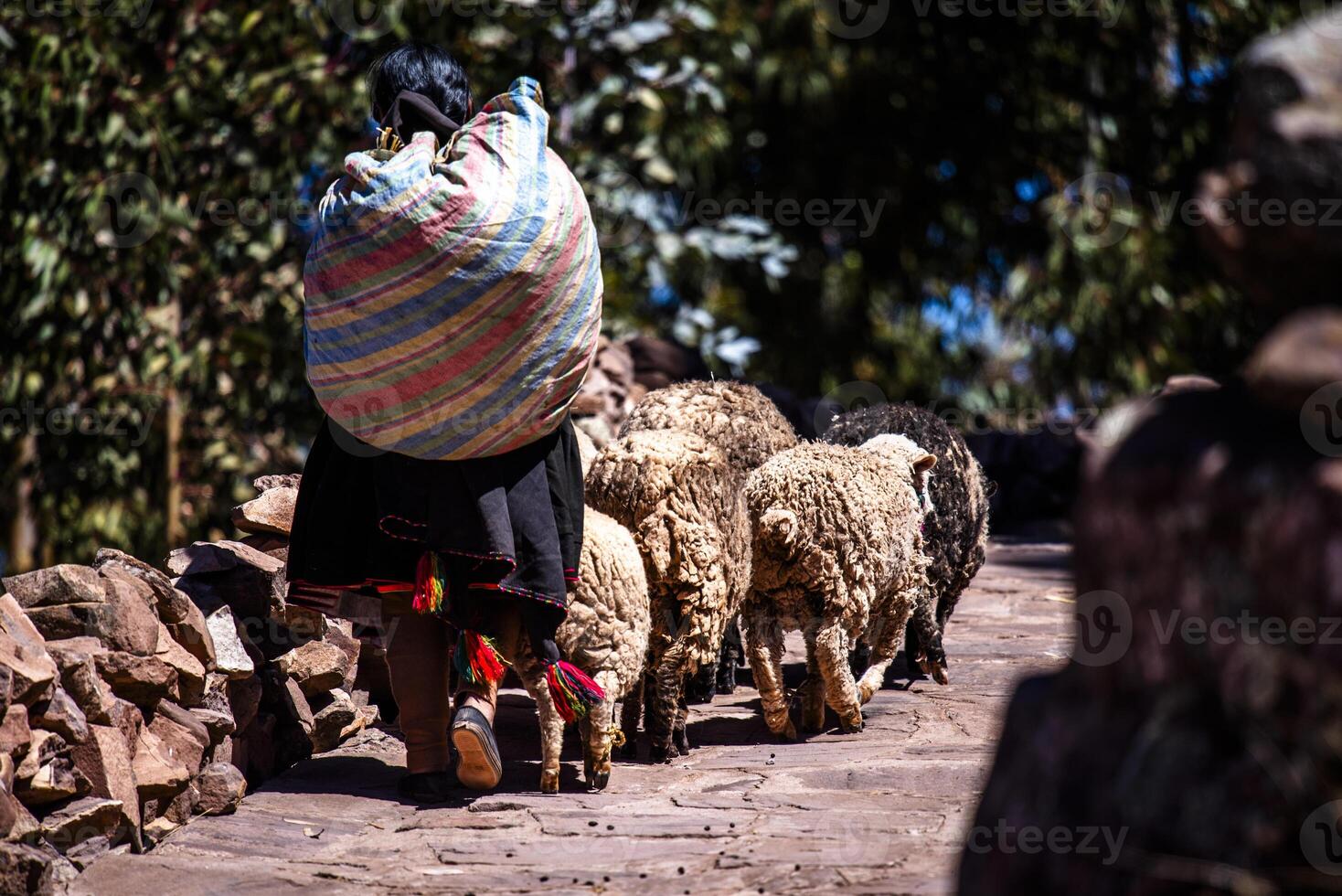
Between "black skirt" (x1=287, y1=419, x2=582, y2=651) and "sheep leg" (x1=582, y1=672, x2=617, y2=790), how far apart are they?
29 cm

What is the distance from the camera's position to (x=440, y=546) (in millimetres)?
4246

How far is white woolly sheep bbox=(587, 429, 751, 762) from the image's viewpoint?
491 centimetres

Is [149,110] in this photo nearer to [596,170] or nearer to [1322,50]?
[596,170]

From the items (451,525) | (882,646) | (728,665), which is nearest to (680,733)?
(882,646)

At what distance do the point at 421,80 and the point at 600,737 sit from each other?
2.17m

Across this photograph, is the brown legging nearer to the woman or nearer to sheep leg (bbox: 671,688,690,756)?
the woman

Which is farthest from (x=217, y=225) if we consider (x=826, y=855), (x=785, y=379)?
(x=785, y=379)

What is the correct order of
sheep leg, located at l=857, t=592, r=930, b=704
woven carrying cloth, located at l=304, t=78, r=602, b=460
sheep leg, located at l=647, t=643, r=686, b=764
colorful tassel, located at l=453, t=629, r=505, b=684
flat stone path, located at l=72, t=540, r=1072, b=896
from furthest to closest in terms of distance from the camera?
1. sheep leg, located at l=857, t=592, r=930, b=704
2. sheep leg, located at l=647, t=643, r=686, b=764
3. colorful tassel, located at l=453, t=629, r=505, b=684
4. woven carrying cloth, located at l=304, t=78, r=602, b=460
5. flat stone path, located at l=72, t=540, r=1072, b=896

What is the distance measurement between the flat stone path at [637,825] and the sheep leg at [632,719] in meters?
0.18

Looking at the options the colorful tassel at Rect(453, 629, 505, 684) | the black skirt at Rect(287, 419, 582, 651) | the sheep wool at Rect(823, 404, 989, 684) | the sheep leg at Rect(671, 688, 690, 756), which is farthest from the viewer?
the sheep wool at Rect(823, 404, 989, 684)

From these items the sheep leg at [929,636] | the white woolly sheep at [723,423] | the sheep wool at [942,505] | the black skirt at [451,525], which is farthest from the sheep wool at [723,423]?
the black skirt at [451,525]

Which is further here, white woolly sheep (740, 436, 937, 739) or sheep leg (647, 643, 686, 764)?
white woolly sheep (740, 436, 937, 739)

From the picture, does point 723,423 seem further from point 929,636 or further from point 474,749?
point 474,749

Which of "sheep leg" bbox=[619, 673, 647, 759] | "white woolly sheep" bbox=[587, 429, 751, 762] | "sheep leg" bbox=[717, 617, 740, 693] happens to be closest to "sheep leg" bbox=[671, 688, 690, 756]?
"white woolly sheep" bbox=[587, 429, 751, 762]
